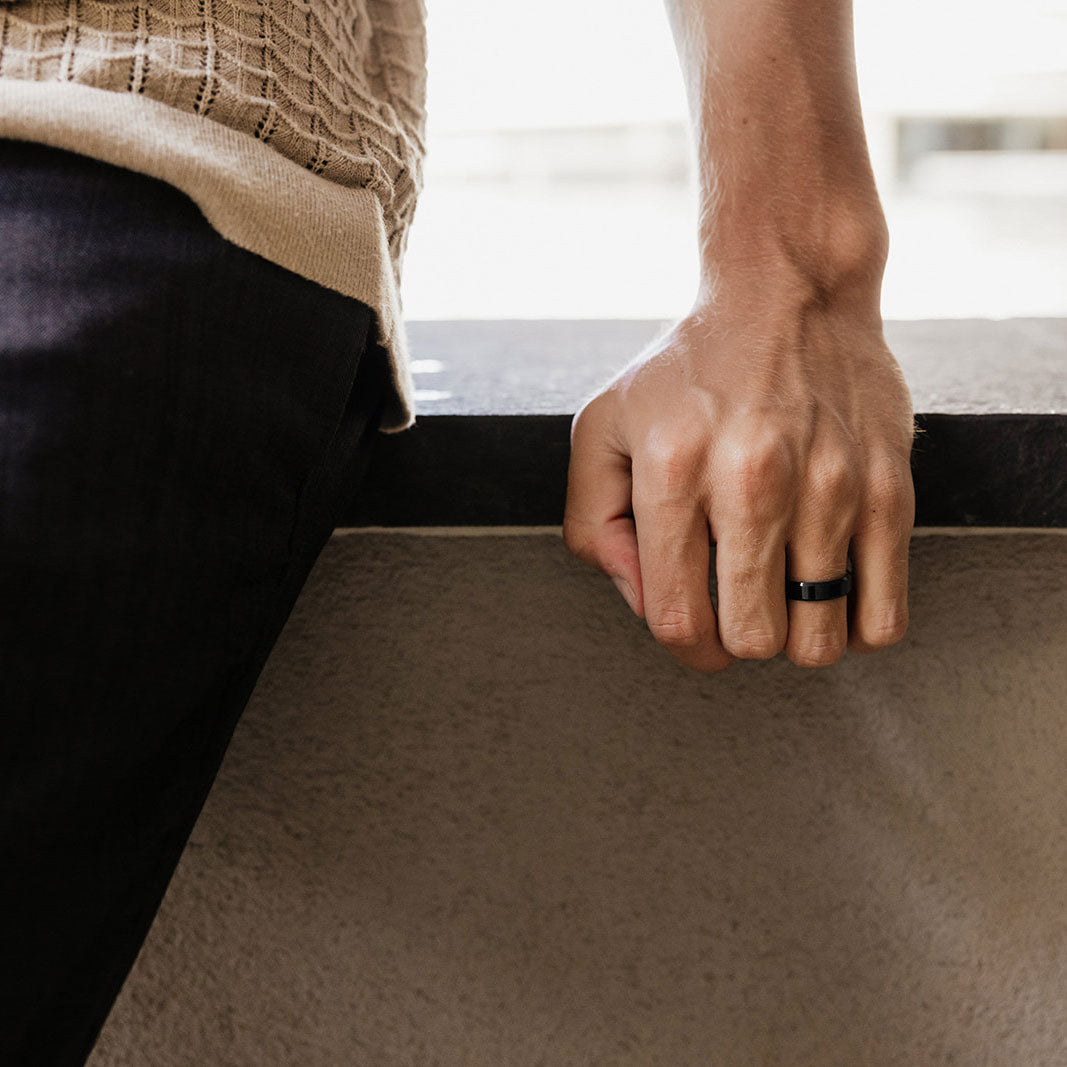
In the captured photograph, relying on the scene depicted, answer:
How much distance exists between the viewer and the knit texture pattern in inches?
12.2

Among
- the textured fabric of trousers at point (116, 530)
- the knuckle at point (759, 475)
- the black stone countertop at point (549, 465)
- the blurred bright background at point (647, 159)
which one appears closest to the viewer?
the textured fabric of trousers at point (116, 530)

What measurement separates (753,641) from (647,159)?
6308mm

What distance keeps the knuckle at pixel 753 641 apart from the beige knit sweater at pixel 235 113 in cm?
19

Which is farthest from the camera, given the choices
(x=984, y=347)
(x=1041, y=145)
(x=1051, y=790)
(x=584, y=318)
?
(x=1041, y=145)

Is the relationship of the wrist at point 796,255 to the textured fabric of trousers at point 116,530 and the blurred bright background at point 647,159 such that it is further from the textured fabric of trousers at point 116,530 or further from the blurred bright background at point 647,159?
the blurred bright background at point 647,159

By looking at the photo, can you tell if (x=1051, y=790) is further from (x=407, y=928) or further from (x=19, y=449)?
(x=19, y=449)

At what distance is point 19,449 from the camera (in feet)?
0.85

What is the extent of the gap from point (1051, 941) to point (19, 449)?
24.7 inches

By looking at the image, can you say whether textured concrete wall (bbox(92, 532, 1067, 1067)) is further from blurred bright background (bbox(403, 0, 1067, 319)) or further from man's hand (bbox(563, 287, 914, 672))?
blurred bright background (bbox(403, 0, 1067, 319))

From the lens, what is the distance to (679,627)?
0.41 m

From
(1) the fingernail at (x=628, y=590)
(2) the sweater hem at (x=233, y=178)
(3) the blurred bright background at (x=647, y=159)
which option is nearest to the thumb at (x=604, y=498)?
(1) the fingernail at (x=628, y=590)

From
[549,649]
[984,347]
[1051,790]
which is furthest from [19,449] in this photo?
[984,347]

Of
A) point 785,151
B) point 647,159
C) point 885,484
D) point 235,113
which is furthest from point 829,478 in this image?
point 647,159

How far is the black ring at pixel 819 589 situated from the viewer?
16.0 inches
